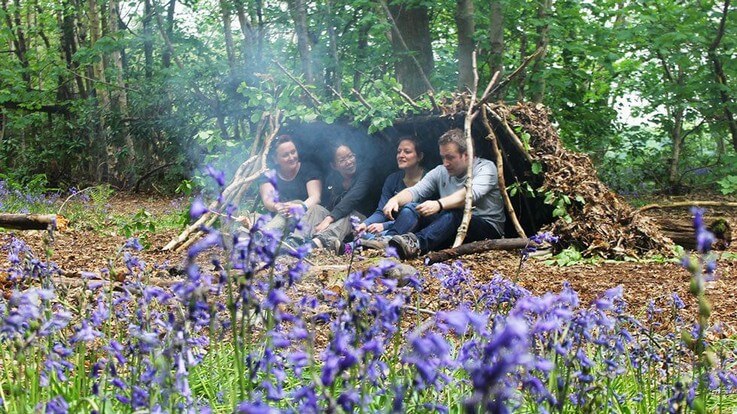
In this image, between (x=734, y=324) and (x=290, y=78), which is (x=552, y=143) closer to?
(x=290, y=78)

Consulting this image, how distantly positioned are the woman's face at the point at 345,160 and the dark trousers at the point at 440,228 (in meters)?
1.21

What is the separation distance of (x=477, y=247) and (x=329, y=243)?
5.40 ft

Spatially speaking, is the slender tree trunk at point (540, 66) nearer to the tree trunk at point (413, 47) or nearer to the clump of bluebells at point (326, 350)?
the tree trunk at point (413, 47)

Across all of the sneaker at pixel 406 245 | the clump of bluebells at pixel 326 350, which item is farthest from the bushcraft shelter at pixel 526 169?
the clump of bluebells at pixel 326 350

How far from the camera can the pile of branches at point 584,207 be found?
27.6 feet

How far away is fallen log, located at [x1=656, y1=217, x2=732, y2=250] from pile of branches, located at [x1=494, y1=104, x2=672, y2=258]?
1.18 ft

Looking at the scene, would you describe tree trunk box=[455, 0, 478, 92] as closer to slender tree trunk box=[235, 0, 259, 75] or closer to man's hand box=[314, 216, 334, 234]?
slender tree trunk box=[235, 0, 259, 75]

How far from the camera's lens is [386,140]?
10.8m

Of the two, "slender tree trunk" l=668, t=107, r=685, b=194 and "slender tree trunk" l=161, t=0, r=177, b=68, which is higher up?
"slender tree trunk" l=161, t=0, r=177, b=68

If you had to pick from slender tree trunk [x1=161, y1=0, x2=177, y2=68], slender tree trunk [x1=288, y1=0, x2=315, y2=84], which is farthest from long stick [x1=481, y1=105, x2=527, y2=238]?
slender tree trunk [x1=161, y1=0, x2=177, y2=68]

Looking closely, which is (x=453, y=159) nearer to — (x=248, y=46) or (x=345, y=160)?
(x=345, y=160)

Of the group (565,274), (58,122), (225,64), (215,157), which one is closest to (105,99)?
(58,122)

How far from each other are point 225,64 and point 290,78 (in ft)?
21.2

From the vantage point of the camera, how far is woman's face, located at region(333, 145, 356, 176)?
10000 mm
